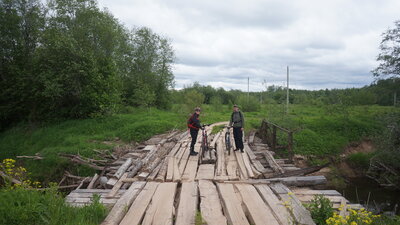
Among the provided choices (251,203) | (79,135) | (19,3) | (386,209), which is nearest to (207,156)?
(251,203)

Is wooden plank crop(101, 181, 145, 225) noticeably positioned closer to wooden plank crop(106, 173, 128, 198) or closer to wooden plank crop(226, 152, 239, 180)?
wooden plank crop(106, 173, 128, 198)

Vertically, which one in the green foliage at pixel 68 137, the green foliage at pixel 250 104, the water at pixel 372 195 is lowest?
the water at pixel 372 195

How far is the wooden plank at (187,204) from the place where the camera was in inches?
172

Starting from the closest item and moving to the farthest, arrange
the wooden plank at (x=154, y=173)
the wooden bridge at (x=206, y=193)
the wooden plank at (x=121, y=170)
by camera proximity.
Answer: the wooden bridge at (x=206, y=193), the wooden plank at (x=154, y=173), the wooden plank at (x=121, y=170)

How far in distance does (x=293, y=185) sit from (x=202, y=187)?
2552mm

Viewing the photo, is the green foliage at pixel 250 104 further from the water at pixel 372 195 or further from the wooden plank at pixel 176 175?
the wooden plank at pixel 176 175

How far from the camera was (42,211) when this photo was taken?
14.4ft

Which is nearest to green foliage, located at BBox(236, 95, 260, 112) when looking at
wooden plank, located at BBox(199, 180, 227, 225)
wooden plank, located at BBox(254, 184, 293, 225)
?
wooden plank, located at BBox(254, 184, 293, 225)

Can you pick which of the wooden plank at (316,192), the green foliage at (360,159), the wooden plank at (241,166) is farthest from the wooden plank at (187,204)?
the green foliage at (360,159)

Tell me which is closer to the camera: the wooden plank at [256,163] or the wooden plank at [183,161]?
the wooden plank at [256,163]

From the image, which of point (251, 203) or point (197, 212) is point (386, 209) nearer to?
point (251, 203)

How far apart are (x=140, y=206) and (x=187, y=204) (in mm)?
970

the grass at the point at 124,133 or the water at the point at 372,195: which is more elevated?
the grass at the point at 124,133

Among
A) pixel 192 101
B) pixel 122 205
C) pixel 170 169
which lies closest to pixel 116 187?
pixel 122 205
